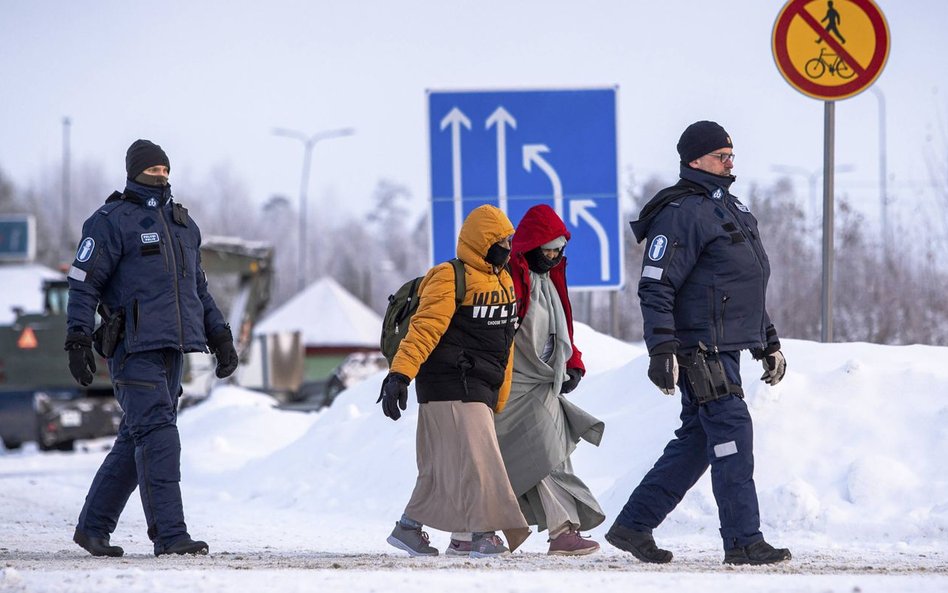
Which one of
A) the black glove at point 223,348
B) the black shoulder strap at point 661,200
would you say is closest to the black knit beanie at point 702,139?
the black shoulder strap at point 661,200

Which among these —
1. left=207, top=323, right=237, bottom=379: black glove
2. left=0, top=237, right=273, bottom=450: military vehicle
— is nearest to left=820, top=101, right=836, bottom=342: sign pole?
left=207, top=323, right=237, bottom=379: black glove

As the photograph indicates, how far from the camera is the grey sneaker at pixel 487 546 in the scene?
682cm

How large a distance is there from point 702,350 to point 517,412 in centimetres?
120

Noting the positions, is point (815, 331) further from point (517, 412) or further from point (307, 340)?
point (307, 340)

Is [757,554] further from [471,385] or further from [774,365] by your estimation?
[471,385]

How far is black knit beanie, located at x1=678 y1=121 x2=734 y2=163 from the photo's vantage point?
643 cm

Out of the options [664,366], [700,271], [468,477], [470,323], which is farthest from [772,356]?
[468,477]

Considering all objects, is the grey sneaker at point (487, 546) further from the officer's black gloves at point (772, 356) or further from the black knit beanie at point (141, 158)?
the black knit beanie at point (141, 158)

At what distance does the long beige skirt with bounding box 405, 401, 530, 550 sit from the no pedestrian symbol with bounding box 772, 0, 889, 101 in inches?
140

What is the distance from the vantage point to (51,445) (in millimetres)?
19922

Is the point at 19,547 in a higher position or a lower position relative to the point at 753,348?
lower

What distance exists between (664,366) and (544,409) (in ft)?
3.75

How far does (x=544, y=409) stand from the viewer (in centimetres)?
710

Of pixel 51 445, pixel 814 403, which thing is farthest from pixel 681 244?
pixel 51 445
